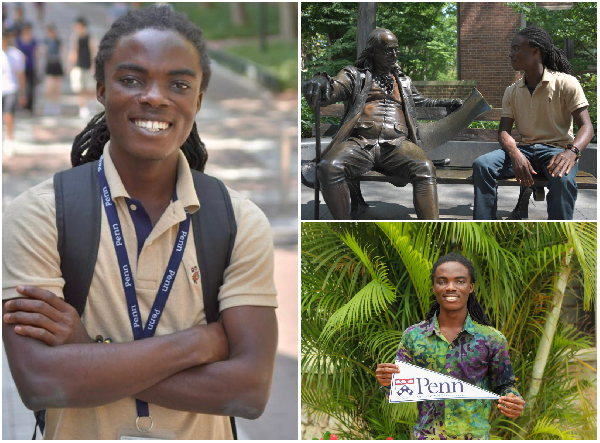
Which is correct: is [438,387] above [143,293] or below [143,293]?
below

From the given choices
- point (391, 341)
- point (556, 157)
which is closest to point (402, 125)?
point (556, 157)

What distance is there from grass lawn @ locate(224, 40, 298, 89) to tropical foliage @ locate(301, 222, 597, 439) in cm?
1255

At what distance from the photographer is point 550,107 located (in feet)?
16.1

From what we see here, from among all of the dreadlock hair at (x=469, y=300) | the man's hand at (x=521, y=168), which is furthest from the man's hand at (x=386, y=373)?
the man's hand at (x=521, y=168)

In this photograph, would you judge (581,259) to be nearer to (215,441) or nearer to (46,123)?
(215,441)

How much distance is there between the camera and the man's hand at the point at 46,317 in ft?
6.85

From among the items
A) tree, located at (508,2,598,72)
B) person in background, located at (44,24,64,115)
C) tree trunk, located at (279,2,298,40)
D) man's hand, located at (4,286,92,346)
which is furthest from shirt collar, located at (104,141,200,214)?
tree trunk, located at (279,2,298,40)

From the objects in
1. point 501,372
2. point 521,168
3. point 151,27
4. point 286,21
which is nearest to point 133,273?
point 151,27

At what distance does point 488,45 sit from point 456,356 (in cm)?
426

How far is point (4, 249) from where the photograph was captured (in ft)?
7.05

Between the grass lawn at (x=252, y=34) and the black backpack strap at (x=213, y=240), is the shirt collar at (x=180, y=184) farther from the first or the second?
the grass lawn at (x=252, y=34)

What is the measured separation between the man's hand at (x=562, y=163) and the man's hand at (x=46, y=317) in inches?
136

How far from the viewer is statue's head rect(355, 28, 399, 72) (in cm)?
511

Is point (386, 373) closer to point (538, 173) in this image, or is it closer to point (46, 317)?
point (46, 317)
